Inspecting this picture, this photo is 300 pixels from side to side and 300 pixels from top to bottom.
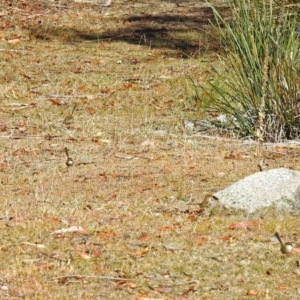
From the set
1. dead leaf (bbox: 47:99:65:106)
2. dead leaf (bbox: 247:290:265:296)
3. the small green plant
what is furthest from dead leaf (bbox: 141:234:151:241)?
dead leaf (bbox: 47:99:65:106)

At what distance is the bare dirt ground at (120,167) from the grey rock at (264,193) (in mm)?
67

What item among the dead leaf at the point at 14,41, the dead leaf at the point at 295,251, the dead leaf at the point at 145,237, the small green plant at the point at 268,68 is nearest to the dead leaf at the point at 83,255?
the dead leaf at the point at 145,237

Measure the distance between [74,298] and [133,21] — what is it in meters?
11.0

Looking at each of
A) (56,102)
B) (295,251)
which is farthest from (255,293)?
(56,102)

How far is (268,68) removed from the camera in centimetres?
930

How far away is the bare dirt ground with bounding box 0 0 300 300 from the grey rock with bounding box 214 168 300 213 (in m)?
0.07

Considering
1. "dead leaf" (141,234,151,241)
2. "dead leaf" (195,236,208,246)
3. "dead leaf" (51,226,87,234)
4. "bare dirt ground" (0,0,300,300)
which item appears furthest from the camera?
"dead leaf" (51,226,87,234)

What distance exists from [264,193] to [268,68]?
2808 mm

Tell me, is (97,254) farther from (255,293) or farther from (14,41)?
(14,41)

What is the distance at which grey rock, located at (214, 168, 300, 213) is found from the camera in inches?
262

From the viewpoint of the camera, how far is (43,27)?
15391 mm

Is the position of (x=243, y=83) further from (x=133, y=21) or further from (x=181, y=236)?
(x=133, y=21)

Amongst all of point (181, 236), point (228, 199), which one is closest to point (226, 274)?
point (181, 236)

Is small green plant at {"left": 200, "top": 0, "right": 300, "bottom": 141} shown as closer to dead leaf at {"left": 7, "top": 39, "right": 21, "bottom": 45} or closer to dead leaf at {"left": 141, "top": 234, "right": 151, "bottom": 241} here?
dead leaf at {"left": 141, "top": 234, "right": 151, "bottom": 241}
